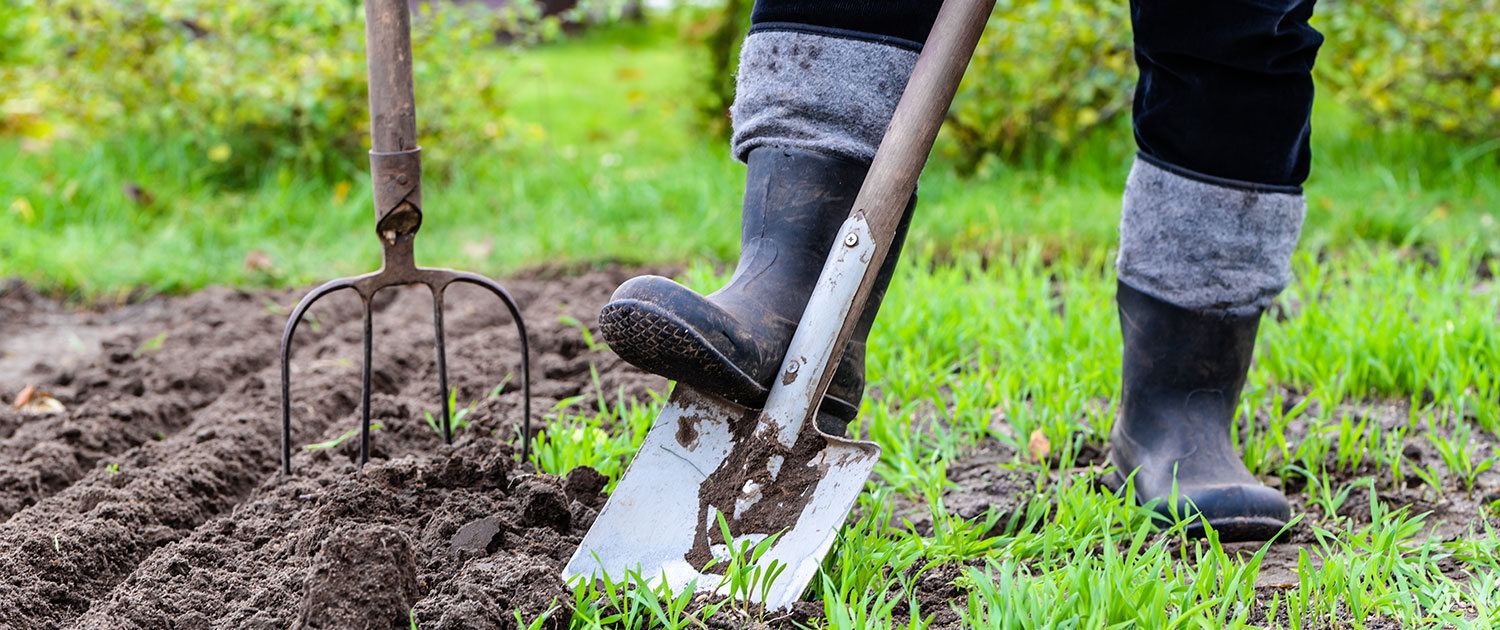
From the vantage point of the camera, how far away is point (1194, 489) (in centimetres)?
161

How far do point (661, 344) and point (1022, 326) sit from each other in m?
1.44

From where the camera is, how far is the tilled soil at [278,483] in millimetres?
1262

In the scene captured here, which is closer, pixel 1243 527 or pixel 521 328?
pixel 1243 527

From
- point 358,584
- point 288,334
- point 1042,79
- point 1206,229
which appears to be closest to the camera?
point 358,584

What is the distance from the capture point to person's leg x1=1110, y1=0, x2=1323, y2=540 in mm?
1528

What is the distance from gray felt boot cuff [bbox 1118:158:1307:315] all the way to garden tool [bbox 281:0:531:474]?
100cm

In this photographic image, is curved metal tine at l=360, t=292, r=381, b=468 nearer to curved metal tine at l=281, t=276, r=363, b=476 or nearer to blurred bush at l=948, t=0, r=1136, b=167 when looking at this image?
curved metal tine at l=281, t=276, r=363, b=476

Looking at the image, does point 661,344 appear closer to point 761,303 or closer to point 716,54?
point 761,303

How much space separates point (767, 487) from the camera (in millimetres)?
1362

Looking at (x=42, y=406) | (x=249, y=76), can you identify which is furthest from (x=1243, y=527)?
(x=249, y=76)

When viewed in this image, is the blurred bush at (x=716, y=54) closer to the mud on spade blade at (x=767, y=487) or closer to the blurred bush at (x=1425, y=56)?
the blurred bush at (x=1425, y=56)

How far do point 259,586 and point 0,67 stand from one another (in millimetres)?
4724

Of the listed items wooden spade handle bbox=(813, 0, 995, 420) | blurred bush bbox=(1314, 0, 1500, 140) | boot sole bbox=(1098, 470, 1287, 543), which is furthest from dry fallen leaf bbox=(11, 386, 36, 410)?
blurred bush bbox=(1314, 0, 1500, 140)

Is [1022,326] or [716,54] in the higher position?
[716,54]
